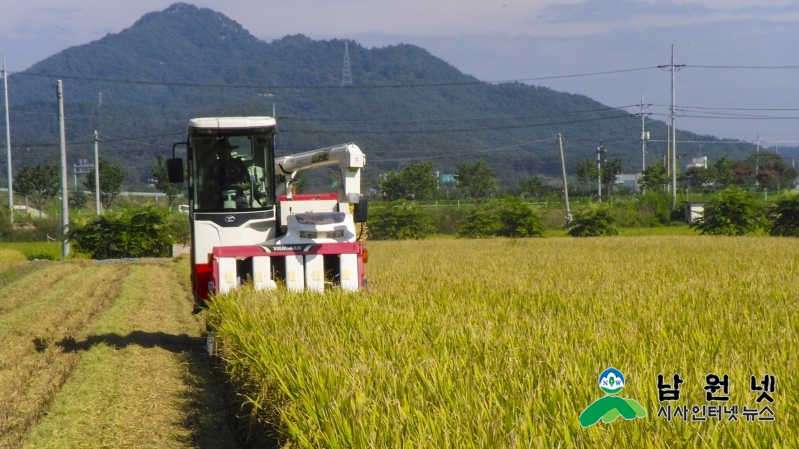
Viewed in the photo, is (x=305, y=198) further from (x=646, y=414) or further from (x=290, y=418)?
(x=646, y=414)

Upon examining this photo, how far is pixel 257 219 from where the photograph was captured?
10172mm

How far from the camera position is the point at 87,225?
28.6 metres

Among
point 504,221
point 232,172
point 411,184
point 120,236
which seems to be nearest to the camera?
point 232,172

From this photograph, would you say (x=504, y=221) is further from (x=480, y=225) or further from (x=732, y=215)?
(x=732, y=215)

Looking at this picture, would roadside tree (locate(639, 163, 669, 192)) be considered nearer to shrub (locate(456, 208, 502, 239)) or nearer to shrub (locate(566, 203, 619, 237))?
shrub (locate(566, 203, 619, 237))

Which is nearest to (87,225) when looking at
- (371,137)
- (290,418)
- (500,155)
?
(290,418)

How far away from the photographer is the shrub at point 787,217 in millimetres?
31516

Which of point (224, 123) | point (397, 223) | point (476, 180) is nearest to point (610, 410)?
point (224, 123)

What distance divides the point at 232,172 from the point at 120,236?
19.8m

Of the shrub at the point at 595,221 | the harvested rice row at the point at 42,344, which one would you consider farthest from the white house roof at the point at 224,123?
the shrub at the point at 595,221

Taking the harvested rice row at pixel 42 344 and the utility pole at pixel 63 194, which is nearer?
the harvested rice row at pixel 42 344

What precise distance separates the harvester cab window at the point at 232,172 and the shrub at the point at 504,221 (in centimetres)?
2567

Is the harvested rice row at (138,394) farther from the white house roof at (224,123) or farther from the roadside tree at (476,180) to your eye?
the roadside tree at (476,180)

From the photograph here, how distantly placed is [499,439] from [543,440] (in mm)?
194
